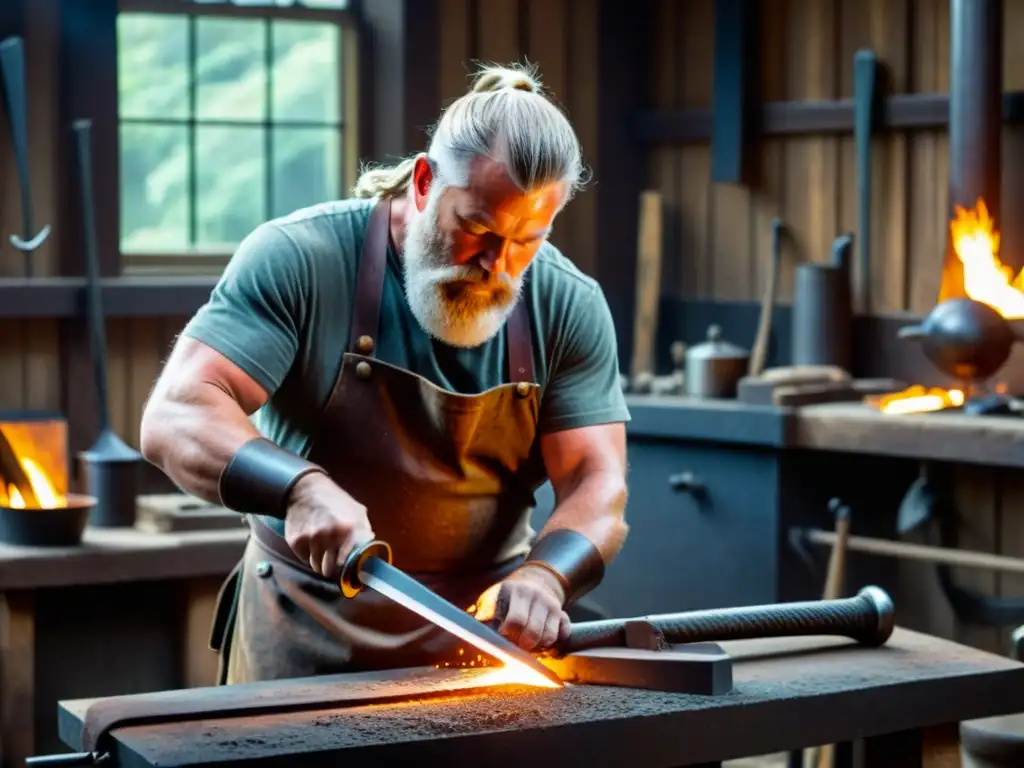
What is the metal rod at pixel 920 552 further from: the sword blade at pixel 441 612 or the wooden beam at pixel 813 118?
the sword blade at pixel 441 612

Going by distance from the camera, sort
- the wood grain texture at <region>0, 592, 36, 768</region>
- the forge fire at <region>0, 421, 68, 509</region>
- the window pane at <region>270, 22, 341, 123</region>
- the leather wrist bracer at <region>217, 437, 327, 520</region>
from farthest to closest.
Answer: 1. the window pane at <region>270, 22, 341, 123</region>
2. the forge fire at <region>0, 421, 68, 509</region>
3. the wood grain texture at <region>0, 592, 36, 768</region>
4. the leather wrist bracer at <region>217, 437, 327, 520</region>

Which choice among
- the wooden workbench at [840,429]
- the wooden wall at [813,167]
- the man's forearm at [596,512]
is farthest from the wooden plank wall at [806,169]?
the man's forearm at [596,512]

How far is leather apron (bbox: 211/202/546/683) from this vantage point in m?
3.33

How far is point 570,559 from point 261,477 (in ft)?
2.05

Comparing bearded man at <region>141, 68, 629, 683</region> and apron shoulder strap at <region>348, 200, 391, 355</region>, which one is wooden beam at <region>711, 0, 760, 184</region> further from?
apron shoulder strap at <region>348, 200, 391, 355</region>

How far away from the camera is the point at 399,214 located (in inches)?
135

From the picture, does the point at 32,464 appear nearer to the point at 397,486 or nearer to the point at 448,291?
the point at 397,486

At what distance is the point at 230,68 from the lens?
6.07 meters

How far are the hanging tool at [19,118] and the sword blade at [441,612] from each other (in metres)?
3.00

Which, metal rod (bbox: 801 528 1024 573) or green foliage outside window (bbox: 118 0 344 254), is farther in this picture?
green foliage outside window (bbox: 118 0 344 254)

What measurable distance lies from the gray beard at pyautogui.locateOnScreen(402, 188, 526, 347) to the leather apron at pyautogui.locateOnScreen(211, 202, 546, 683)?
105 millimetres

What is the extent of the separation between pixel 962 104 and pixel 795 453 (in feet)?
3.81

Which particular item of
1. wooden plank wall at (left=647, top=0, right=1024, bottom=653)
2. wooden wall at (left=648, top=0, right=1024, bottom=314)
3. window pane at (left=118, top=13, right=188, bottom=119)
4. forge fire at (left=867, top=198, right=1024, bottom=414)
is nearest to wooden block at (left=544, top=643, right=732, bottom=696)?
forge fire at (left=867, top=198, right=1024, bottom=414)

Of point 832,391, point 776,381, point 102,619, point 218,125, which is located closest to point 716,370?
point 776,381
